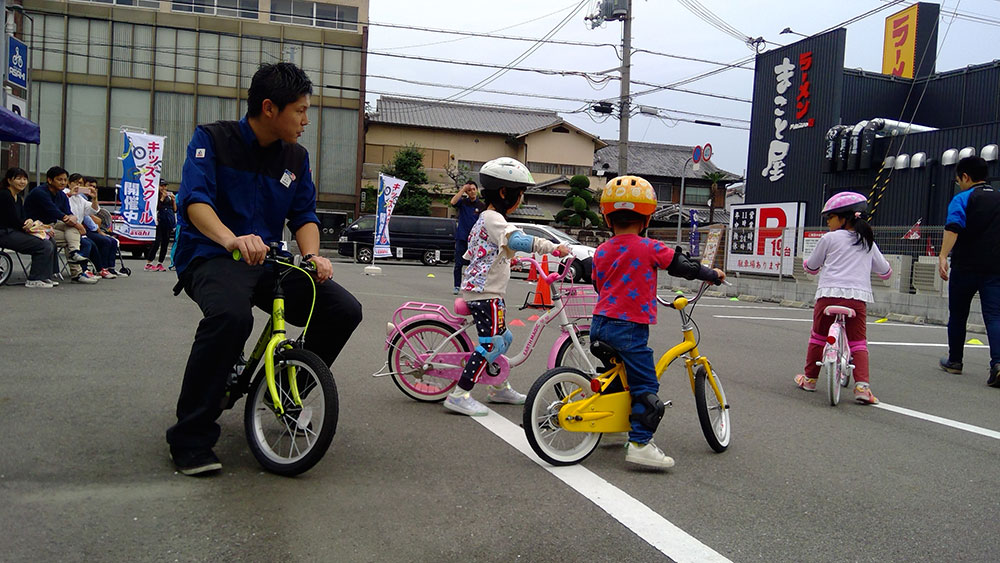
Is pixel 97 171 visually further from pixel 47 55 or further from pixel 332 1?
pixel 332 1

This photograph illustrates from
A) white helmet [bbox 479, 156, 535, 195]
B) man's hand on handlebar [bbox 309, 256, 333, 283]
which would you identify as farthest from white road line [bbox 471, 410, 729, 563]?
white helmet [bbox 479, 156, 535, 195]

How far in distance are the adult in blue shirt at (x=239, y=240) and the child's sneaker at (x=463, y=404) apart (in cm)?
122

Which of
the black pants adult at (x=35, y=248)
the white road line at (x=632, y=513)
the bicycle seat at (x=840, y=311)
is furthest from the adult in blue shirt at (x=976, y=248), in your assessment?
the black pants adult at (x=35, y=248)

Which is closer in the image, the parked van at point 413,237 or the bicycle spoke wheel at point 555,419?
the bicycle spoke wheel at point 555,419

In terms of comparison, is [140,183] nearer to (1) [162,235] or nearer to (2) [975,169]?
(1) [162,235]

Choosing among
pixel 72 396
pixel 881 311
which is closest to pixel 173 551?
pixel 72 396

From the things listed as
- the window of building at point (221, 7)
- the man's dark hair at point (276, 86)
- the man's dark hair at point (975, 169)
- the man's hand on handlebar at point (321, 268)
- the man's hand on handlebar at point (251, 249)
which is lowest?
the man's hand on handlebar at point (321, 268)

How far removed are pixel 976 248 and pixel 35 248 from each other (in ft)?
37.1

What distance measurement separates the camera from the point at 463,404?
15.6ft

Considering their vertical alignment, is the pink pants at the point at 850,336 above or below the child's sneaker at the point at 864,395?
above

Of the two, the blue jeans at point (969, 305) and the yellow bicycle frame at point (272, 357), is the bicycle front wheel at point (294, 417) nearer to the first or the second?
the yellow bicycle frame at point (272, 357)

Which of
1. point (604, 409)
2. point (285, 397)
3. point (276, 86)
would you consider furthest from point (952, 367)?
point (276, 86)

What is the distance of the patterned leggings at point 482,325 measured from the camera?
468 centimetres

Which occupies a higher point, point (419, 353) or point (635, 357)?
point (635, 357)
